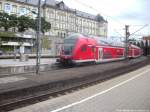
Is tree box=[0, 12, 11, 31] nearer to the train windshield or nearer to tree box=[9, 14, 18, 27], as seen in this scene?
tree box=[9, 14, 18, 27]

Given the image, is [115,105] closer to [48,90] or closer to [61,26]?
[48,90]

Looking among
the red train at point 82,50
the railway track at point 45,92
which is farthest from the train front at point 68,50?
the railway track at point 45,92

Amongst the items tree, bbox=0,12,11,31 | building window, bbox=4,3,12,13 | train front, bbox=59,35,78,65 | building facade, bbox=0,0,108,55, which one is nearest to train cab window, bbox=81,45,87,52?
train front, bbox=59,35,78,65

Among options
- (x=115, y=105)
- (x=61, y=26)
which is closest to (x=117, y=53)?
(x=115, y=105)

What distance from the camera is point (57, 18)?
363ft

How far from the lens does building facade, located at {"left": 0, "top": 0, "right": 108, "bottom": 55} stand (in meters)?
88.8

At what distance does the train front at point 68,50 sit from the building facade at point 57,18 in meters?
44.7

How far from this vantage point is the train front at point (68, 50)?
3172 cm

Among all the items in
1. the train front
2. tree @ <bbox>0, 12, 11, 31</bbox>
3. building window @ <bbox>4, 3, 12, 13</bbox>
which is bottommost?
the train front

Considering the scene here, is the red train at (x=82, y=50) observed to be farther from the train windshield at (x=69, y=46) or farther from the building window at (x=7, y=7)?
the building window at (x=7, y=7)

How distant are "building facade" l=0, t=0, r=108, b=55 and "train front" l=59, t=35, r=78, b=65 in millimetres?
44684

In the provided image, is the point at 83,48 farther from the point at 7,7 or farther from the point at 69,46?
the point at 7,7

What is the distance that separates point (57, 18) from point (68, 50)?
79685 mm

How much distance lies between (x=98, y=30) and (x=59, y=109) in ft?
414
